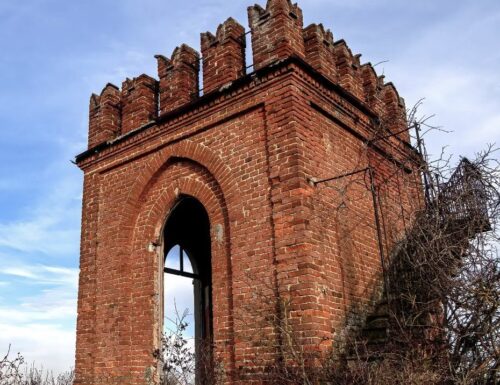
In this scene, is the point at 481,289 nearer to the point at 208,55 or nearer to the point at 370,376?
the point at 370,376

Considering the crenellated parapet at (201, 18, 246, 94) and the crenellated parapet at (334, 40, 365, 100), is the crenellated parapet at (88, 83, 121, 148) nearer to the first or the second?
the crenellated parapet at (201, 18, 246, 94)

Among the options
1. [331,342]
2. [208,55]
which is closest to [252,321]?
[331,342]

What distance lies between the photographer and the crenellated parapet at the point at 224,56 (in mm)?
7699

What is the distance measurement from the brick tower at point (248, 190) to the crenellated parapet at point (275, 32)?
0.08ft

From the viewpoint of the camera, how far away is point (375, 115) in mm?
8734

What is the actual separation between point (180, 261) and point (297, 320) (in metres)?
4.88

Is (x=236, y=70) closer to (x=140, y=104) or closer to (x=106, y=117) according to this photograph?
(x=140, y=104)

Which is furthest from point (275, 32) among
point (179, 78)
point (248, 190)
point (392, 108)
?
point (392, 108)

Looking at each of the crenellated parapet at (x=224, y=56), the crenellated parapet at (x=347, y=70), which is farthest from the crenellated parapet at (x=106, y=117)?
the crenellated parapet at (x=347, y=70)

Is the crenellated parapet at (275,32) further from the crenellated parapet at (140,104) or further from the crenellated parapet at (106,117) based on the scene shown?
the crenellated parapet at (106,117)

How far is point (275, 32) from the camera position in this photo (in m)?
7.28

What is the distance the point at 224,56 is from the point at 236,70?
0.28 m

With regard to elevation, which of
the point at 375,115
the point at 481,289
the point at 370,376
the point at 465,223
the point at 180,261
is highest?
the point at 375,115

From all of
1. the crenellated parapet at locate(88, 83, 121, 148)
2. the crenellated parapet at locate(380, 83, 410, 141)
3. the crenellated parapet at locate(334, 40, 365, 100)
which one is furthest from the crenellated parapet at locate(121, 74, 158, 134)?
the crenellated parapet at locate(380, 83, 410, 141)
